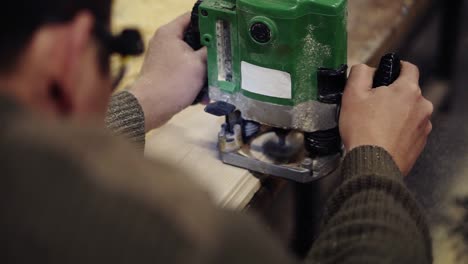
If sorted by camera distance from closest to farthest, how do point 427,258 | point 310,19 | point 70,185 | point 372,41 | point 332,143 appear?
point 70,185 → point 427,258 → point 310,19 → point 332,143 → point 372,41

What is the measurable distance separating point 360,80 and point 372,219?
10.6 inches

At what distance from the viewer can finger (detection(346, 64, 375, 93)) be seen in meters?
1.05

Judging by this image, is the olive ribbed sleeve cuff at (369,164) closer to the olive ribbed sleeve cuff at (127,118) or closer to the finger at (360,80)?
the finger at (360,80)

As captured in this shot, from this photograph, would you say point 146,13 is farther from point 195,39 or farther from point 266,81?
point 266,81

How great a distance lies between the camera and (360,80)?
1055mm

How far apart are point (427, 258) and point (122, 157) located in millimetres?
452

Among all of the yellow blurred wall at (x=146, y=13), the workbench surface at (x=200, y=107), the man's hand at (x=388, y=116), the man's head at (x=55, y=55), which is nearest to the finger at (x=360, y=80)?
the man's hand at (x=388, y=116)

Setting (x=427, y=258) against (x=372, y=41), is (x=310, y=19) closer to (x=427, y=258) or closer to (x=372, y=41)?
(x=427, y=258)

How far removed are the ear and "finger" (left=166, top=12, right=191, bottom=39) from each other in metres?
0.64

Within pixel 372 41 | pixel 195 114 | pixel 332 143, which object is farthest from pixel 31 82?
pixel 372 41

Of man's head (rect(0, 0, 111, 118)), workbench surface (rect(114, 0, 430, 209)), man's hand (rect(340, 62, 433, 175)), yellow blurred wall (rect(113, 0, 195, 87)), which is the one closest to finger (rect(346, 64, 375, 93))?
man's hand (rect(340, 62, 433, 175))

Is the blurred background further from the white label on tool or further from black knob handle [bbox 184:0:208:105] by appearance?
the white label on tool

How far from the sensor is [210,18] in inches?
43.9

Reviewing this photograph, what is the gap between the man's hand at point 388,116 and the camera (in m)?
1.01
